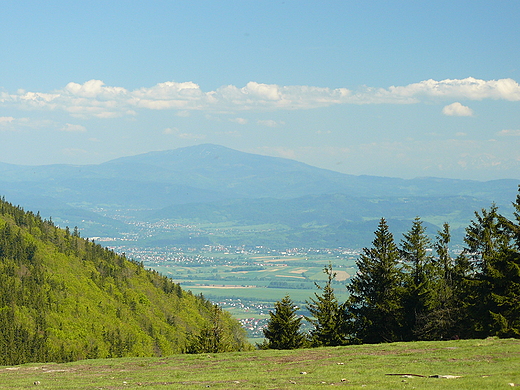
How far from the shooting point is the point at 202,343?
2154 inches

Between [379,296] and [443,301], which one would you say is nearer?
[443,301]

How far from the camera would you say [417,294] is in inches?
1810

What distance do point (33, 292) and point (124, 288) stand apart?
24.2 metres

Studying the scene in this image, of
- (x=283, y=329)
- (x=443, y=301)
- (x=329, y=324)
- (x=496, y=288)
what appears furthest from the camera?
(x=283, y=329)

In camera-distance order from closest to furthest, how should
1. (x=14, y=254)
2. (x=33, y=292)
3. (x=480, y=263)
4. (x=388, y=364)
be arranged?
(x=388, y=364)
(x=480, y=263)
(x=33, y=292)
(x=14, y=254)

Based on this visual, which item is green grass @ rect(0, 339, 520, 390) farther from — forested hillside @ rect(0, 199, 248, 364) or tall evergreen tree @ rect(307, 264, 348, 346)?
forested hillside @ rect(0, 199, 248, 364)

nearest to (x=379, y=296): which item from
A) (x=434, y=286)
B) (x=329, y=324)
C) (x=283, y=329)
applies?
(x=434, y=286)

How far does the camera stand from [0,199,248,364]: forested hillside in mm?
88250

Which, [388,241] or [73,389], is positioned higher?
[388,241]

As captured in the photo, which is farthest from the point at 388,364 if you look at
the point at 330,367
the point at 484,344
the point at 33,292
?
the point at 33,292

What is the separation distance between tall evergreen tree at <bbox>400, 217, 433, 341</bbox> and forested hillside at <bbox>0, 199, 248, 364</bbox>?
104 ft

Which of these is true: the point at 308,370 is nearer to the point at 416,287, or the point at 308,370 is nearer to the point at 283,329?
the point at 416,287

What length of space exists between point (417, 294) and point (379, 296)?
335 centimetres

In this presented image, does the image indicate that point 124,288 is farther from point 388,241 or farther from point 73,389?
point 73,389
